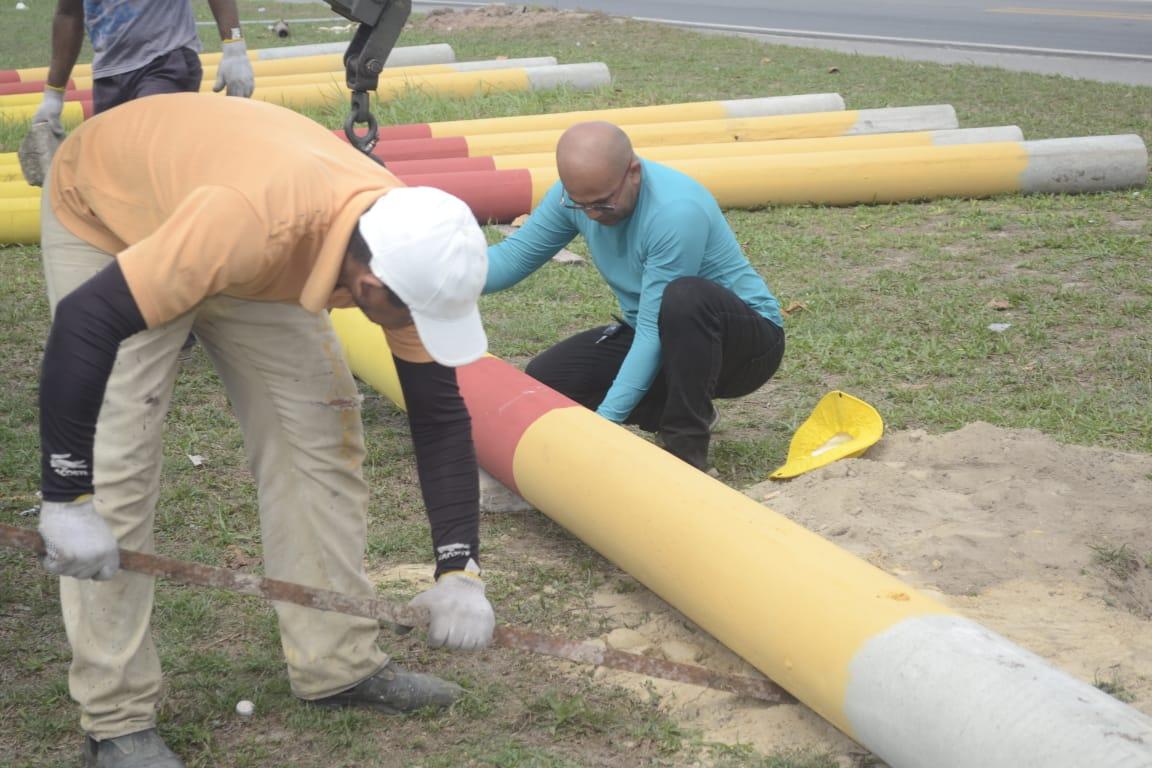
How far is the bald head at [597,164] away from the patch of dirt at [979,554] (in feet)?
3.61

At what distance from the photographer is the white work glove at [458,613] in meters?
2.78

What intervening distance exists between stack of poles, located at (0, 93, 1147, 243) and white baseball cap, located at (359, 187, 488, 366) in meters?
4.76

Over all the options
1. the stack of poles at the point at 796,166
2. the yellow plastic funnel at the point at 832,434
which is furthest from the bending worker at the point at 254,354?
the stack of poles at the point at 796,166

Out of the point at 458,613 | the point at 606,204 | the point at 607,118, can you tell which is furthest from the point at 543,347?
the point at 607,118

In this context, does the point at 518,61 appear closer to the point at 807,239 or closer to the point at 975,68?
the point at 975,68

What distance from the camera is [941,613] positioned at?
284 cm

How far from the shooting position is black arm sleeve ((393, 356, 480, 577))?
112 inches

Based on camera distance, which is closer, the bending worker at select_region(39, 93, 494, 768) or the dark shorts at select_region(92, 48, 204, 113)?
the bending worker at select_region(39, 93, 494, 768)

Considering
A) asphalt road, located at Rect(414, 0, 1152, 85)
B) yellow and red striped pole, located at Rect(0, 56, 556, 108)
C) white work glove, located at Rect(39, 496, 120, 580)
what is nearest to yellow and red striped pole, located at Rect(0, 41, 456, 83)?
yellow and red striped pole, located at Rect(0, 56, 556, 108)

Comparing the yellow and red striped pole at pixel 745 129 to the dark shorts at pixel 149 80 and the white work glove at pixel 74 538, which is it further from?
the white work glove at pixel 74 538

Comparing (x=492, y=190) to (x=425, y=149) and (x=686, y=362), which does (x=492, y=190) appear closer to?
(x=425, y=149)

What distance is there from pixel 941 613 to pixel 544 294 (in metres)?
3.81

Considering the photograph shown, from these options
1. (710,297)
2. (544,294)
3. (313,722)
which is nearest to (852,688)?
(313,722)

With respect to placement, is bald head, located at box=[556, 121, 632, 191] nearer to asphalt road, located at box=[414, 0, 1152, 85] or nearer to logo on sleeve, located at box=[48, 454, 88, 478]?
logo on sleeve, located at box=[48, 454, 88, 478]
